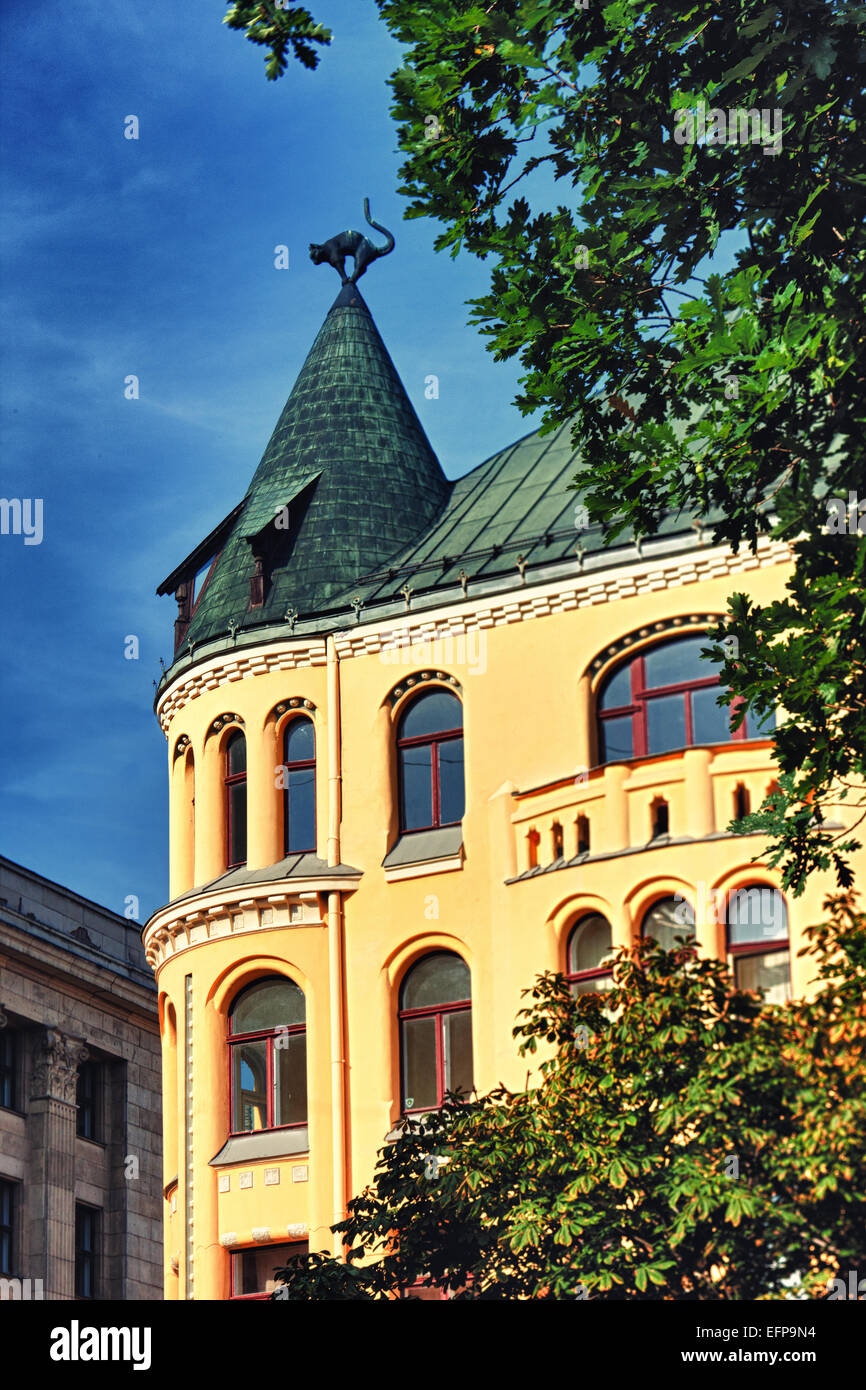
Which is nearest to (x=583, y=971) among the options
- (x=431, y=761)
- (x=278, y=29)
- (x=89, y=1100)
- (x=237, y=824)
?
(x=431, y=761)

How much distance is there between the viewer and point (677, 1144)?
21.5 metres

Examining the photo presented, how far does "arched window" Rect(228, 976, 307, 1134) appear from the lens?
26000mm

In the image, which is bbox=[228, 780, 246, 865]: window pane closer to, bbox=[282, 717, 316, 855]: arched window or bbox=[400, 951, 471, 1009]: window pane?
bbox=[282, 717, 316, 855]: arched window

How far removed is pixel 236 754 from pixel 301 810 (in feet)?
4.26

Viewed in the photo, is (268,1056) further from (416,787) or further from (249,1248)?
(416,787)

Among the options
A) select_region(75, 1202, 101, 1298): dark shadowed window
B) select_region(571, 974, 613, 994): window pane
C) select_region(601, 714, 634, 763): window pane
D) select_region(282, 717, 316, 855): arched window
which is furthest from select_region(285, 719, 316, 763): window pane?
select_region(75, 1202, 101, 1298): dark shadowed window

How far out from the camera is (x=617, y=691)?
25.9m

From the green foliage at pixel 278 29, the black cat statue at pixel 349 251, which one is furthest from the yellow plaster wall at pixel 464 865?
the green foliage at pixel 278 29

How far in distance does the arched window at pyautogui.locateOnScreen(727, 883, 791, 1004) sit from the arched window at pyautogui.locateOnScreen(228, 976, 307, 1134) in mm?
5046

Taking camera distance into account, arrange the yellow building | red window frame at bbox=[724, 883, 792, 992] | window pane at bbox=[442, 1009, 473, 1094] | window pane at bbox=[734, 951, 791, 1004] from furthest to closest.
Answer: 1. window pane at bbox=[442, 1009, 473, 1094]
2. the yellow building
3. red window frame at bbox=[724, 883, 792, 992]
4. window pane at bbox=[734, 951, 791, 1004]

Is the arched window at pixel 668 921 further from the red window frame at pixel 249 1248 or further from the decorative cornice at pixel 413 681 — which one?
the red window frame at pixel 249 1248

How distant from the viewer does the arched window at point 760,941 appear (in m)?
22.8

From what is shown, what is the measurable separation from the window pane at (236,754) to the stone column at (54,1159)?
1147 cm
